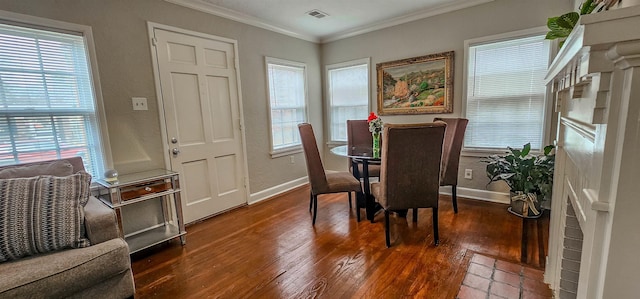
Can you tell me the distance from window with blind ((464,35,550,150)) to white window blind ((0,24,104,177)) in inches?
148

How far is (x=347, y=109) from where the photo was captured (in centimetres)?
424

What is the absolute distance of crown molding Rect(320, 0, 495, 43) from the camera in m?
3.04

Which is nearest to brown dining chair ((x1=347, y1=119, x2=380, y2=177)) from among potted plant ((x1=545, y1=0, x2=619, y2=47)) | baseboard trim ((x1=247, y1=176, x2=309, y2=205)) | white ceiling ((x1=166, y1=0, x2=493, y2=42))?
baseboard trim ((x1=247, y1=176, x2=309, y2=205))

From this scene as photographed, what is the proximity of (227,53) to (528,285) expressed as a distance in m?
3.35

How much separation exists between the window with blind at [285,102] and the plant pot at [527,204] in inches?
108

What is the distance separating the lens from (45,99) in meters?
2.01

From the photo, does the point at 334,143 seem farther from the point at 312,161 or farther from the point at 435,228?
the point at 435,228

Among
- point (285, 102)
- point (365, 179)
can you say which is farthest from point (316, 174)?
point (285, 102)

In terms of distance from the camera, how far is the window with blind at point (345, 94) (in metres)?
4.01

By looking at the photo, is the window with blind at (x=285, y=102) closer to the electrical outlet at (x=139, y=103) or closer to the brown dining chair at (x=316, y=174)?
the brown dining chair at (x=316, y=174)

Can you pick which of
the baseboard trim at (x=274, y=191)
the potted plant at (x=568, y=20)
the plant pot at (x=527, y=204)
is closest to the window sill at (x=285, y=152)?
the baseboard trim at (x=274, y=191)

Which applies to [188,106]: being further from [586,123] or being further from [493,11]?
[493,11]

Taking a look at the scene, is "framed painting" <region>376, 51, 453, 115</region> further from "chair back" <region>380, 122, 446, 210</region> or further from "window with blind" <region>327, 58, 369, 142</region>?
"chair back" <region>380, 122, 446, 210</region>

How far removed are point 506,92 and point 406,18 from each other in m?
1.48
